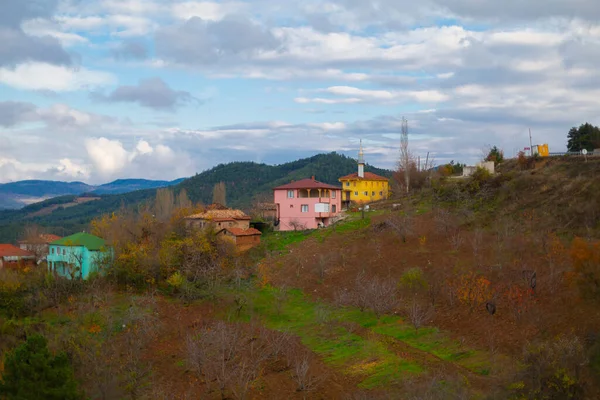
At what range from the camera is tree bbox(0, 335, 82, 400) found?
1439 centimetres

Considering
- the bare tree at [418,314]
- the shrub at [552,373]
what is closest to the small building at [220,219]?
the bare tree at [418,314]

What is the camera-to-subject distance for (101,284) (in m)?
32.5

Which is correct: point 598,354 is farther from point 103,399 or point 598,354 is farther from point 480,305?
→ point 103,399

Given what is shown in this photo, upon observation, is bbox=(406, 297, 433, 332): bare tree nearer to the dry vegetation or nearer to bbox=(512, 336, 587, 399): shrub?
the dry vegetation

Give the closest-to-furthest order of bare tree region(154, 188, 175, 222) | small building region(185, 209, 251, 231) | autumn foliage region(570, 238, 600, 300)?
autumn foliage region(570, 238, 600, 300) < small building region(185, 209, 251, 231) < bare tree region(154, 188, 175, 222)

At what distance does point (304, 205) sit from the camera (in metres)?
51.1

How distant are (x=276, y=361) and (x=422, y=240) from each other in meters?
13.1

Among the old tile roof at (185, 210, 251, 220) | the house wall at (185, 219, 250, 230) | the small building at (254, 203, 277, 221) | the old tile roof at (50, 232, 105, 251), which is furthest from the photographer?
the small building at (254, 203, 277, 221)

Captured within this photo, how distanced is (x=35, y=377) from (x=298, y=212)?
3740 cm

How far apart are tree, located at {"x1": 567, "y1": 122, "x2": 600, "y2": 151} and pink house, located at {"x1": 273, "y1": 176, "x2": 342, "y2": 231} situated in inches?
791

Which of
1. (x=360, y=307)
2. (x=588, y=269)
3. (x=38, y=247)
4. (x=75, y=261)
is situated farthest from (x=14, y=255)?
(x=588, y=269)

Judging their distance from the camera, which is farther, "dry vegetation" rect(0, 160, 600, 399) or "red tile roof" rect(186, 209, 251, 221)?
"red tile roof" rect(186, 209, 251, 221)

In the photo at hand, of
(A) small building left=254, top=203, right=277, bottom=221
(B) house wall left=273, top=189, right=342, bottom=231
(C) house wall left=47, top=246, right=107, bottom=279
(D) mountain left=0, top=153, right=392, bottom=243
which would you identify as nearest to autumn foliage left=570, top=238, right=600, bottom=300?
(C) house wall left=47, top=246, right=107, bottom=279

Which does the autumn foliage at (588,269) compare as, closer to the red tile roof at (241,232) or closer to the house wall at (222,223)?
the red tile roof at (241,232)
